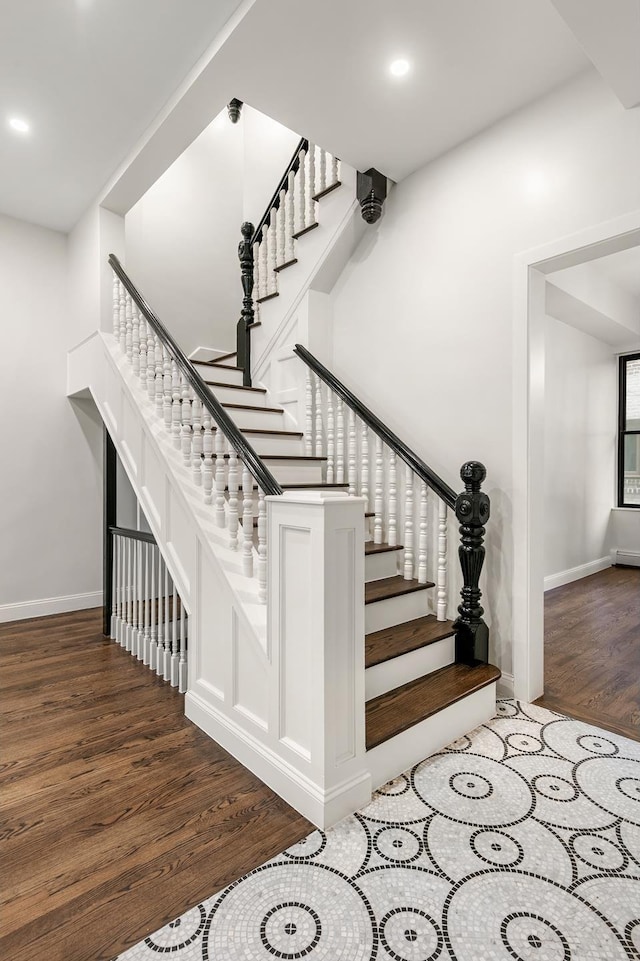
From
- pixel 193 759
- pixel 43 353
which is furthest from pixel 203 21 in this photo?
pixel 193 759

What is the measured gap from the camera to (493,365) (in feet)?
8.75

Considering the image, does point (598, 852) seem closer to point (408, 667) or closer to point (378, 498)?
point (408, 667)

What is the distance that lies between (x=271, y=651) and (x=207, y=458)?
104 centimetres

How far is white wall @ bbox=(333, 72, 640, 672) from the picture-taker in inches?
90.0

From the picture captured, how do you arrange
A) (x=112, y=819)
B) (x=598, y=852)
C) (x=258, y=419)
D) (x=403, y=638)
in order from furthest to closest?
(x=258, y=419) → (x=403, y=638) → (x=112, y=819) → (x=598, y=852)

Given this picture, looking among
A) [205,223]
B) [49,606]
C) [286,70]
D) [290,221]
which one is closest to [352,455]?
[290,221]

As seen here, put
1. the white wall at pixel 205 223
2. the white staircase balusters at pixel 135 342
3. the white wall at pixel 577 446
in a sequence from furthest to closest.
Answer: the white wall at pixel 577 446, the white wall at pixel 205 223, the white staircase balusters at pixel 135 342

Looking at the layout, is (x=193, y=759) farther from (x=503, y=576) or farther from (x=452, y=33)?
(x=452, y=33)

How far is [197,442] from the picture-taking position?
2.49 meters

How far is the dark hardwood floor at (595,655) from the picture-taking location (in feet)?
8.09

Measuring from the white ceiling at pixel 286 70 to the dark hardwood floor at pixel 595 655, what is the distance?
307 cm

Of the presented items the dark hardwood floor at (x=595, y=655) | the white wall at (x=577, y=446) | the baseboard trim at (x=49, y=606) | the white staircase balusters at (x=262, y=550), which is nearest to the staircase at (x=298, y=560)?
the white staircase balusters at (x=262, y=550)

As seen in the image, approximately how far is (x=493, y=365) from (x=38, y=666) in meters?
3.23

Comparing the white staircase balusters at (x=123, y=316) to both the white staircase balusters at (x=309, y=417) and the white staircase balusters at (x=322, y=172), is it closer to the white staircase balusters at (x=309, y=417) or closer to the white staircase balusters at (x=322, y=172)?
the white staircase balusters at (x=309, y=417)
